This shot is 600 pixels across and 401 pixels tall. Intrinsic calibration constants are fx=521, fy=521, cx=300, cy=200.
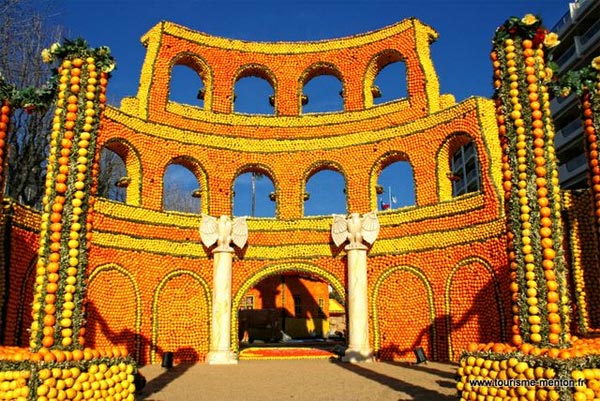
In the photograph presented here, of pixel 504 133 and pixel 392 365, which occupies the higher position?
pixel 504 133

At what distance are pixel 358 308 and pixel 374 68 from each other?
400 inches

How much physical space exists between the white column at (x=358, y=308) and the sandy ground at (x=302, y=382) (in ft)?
1.89

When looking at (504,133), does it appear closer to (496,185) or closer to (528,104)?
(528,104)

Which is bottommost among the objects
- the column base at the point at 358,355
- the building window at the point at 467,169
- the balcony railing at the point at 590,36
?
the column base at the point at 358,355

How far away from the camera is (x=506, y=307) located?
14.9m

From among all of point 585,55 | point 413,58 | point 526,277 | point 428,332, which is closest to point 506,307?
point 428,332

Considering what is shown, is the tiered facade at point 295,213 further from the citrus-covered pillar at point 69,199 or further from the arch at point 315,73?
the citrus-covered pillar at point 69,199

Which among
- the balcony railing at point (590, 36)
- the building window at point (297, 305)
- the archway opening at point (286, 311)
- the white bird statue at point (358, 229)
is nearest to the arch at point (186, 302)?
the white bird statue at point (358, 229)

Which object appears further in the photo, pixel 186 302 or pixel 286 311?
pixel 286 311

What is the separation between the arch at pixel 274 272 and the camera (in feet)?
60.0

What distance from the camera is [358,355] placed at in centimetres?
1666

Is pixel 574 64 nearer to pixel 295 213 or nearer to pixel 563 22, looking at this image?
pixel 563 22

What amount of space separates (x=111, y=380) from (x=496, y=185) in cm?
1265

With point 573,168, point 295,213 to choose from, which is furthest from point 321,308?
point 573,168
